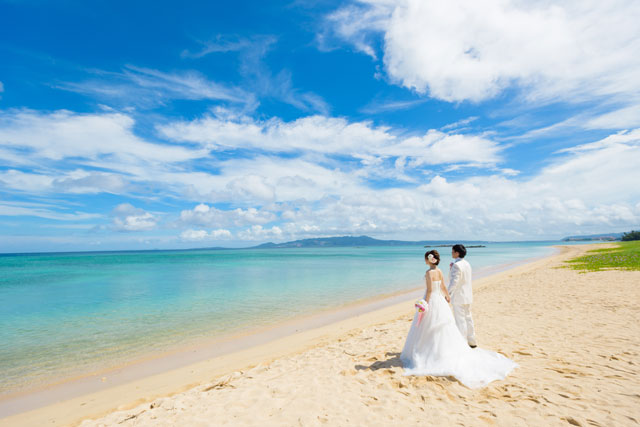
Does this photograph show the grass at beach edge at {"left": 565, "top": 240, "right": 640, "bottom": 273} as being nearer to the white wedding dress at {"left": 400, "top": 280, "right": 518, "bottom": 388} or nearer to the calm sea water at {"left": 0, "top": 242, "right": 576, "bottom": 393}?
the calm sea water at {"left": 0, "top": 242, "right": 576, "bottom": 393}

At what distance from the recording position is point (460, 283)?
284 inches

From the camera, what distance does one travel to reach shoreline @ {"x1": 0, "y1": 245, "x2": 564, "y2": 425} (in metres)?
7.32

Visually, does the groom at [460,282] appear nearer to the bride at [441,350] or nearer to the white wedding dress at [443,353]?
the bride at [441,350]

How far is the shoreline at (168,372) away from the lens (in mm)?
7324

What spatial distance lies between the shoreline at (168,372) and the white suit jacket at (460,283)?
206 inches

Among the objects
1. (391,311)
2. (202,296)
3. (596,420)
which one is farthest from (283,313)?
(596,420)

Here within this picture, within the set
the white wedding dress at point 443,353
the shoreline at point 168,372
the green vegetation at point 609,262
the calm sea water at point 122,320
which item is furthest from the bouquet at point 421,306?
the green vegetation at point 609,262

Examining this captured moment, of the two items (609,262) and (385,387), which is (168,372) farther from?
(609,262)

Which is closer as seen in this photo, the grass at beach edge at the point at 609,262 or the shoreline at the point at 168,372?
the shoreline at the point at 168,372

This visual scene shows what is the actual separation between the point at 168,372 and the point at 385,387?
22.0 ft

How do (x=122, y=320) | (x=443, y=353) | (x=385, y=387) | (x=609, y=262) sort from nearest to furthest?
(x=385, y=387) → (x=443, y=353) → (x=122, y=320) → (x=609, y=262)

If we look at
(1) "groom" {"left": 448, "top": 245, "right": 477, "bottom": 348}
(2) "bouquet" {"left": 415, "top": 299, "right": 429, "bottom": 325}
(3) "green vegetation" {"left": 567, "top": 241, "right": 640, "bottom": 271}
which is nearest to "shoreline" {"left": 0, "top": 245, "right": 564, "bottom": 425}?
(2) "bouquet" {"left": 415, "top": 299, "right": 429, "bottom": 325}

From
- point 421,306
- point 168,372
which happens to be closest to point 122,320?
point 168,372

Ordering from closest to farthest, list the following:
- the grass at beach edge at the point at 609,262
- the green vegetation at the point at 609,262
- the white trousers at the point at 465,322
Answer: the white trousers at the point at 465,322 < the grass at beach edge at the point at 609,262 < the green vegetation at the point at 609,262
